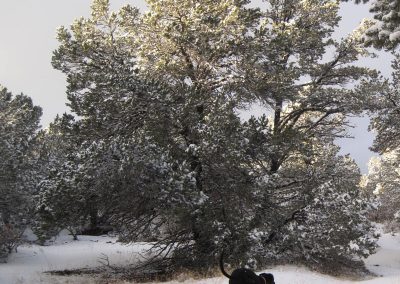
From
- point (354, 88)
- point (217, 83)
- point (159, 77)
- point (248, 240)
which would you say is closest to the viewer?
point (248, 240)

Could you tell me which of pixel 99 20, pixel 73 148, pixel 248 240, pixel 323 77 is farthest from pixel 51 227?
pixel 323 77

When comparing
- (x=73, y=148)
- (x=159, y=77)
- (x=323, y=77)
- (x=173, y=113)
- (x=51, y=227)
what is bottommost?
(x=51, y=227)

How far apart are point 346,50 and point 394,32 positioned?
12.6m

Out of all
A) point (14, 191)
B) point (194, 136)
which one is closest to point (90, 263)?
point (14, 191)

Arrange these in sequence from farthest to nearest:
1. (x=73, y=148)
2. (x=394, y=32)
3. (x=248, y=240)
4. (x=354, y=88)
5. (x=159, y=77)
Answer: (x=354, y=88) < (x=159, y=77) < (x=73, y=148) < (x=248, y=240) < (x=394, y=32)

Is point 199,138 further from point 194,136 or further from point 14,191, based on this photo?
point 14,191

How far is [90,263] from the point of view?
19062mm

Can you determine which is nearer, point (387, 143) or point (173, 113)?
point (173, 113)

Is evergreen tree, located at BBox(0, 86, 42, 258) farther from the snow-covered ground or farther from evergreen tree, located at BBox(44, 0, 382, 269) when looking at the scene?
evergreen tree, located at BBox(44, 0, 382, 269)

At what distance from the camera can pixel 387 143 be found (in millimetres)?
20078

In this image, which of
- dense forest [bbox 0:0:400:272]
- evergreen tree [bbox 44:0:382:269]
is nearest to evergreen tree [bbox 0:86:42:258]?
dense forest [bbox 0:0:400:272]

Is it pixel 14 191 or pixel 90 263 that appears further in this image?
pixel 14 191

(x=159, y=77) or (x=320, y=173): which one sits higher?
(x=159, y=77)

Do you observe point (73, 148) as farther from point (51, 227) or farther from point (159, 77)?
point (159, 77)
